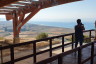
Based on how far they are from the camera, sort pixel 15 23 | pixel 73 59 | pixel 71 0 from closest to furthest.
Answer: pixel 73 59 < pixel 71 0 < pixel 15 23

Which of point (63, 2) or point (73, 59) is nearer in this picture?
point (73, 59)

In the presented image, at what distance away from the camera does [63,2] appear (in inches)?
416

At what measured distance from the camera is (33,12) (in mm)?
12586

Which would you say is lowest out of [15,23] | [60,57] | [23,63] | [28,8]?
[23,63]

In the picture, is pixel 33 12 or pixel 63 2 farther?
pixel 33 12

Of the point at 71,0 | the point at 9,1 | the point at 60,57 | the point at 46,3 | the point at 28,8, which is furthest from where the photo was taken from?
the point at 28,8

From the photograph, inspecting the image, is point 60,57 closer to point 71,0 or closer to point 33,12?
point 71,0

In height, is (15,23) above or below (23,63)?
above

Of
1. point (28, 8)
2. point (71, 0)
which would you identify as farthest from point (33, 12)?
point (71, 0)

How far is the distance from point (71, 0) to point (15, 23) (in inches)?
205

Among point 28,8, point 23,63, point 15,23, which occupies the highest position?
point 28,8

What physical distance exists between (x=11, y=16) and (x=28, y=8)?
2341 millimetres

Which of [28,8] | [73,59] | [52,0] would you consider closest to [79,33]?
[73,59]

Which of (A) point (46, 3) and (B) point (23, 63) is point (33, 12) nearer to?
(A) point (46, 3)
